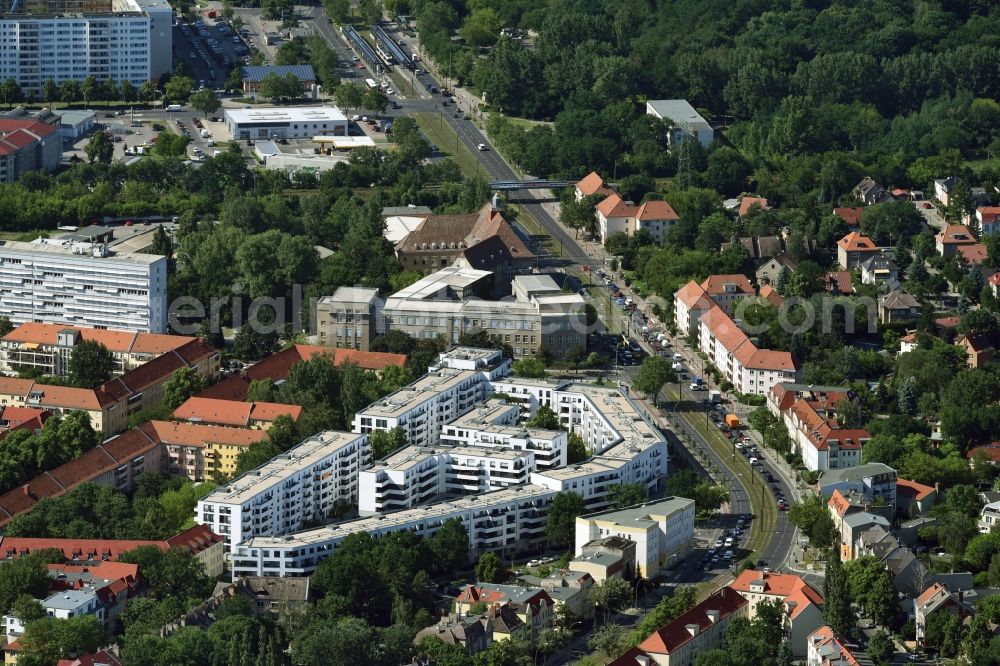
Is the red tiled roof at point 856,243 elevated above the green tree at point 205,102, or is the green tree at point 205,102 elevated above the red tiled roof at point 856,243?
the red tiled roof at point 856,243

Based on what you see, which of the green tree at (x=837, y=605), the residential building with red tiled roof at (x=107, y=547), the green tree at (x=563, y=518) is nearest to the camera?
the green tree at (x=837, y=605)

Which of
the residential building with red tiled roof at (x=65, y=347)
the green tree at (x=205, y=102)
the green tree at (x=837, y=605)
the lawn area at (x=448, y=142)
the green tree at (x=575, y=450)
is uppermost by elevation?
the green tree at (x=837, y=605)

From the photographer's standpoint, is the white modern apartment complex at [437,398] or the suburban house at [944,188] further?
the suburban house at [944,188]

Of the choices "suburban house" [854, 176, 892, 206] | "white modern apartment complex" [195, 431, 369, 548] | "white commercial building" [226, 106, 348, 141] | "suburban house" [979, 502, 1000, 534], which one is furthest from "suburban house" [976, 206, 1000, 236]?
"white modern apartment complex" [195, 431, 369, 548]

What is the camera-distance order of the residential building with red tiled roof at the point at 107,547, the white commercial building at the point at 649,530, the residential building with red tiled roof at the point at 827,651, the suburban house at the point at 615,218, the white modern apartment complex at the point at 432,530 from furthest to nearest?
the suburban house at the point at 615,218 < the white commercial building at the point at 649,530 < the residential building with red tiled roof at the point at 107,547 < the white modern apartment complex at the point at 432,530 < the residential building with red tiled roof at the point at 827,651

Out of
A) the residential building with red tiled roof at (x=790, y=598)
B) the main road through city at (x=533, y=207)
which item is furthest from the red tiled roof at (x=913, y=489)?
the residential building with red tiled roof at (x=790, y=598)

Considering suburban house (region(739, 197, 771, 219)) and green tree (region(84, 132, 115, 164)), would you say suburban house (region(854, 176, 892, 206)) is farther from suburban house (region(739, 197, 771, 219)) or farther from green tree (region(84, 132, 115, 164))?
green tree (region(84, 132, 115, 164))

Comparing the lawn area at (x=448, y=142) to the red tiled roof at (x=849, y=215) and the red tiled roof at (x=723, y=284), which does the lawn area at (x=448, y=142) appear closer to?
the red tiled roof at (x=849, y=215)
